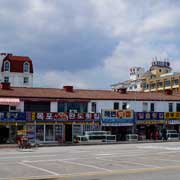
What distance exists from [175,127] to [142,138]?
248 inches

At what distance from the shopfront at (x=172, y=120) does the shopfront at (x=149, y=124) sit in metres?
0.76

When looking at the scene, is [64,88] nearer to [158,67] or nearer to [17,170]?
[17,170]

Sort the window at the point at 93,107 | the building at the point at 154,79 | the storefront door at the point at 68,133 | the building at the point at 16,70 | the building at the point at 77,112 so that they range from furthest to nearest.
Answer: the building at the point at 154,79 < the building at the point at 16,70 < the window at the point at 93,107 < the storefront door at the point at 68,133 < the building at the point at 77,112

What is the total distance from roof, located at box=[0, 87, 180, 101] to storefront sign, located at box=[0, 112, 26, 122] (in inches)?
87.0

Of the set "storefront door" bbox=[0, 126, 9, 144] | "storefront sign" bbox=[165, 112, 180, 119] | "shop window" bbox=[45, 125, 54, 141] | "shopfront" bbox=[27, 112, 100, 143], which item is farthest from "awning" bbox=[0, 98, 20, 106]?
"storefront sign" bbox=[165, 112, 180, 119]

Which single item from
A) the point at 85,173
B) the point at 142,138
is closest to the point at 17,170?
the point at 85,173

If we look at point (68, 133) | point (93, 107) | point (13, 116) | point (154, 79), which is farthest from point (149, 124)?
point (154, 79)

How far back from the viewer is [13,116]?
4494cm

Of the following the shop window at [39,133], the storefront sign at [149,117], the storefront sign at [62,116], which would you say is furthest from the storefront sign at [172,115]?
the shop window at [39,133]

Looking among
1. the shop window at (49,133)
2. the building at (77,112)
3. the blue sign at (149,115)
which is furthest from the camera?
the blue sign at (149,115)

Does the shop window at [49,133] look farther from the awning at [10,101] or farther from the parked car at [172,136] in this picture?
the parked car at [172,136]

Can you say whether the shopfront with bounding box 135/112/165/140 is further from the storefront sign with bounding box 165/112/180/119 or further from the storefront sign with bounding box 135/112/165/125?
the storefront sign with bounding box 165/112/180/119

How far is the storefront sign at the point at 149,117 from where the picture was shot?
52688mm

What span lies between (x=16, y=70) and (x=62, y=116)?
37.4 m
